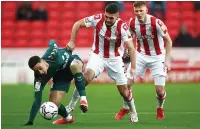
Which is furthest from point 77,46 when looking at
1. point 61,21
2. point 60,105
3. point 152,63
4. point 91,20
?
point 60,105

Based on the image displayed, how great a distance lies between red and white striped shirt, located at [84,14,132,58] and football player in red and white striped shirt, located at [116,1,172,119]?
19.0 inches

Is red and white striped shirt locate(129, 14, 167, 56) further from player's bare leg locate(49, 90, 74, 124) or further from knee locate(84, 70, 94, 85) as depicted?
player's bare leg locate(49, 90, 74, 124)

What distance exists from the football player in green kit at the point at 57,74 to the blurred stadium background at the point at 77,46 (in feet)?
2.14

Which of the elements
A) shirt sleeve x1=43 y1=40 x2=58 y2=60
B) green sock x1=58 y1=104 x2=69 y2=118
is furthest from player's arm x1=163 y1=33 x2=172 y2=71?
shirt sleeve x1=43 y1=40 x2=58 y2=60

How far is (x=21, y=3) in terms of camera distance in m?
24.3

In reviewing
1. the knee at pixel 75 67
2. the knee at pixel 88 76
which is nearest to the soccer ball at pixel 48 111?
the knee at pixel 75 67

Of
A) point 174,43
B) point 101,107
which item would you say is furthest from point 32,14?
point 101,107

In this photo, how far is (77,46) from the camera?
2148 cm

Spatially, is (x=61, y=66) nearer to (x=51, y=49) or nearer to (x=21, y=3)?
(x=51, y=49)

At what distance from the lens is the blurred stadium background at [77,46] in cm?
1401

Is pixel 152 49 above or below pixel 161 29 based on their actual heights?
below

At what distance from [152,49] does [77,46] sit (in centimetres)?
1026

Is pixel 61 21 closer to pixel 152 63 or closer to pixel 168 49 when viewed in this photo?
pixel 152 63

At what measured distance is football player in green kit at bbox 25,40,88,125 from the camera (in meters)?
9.48
